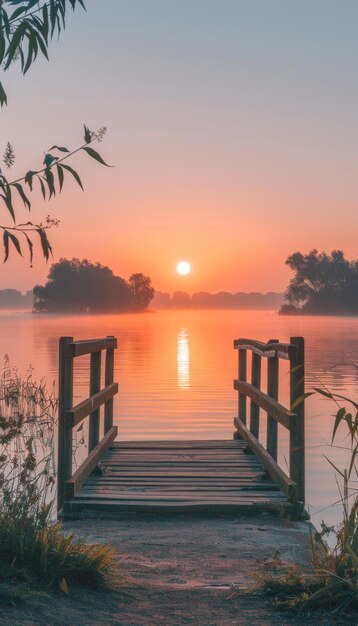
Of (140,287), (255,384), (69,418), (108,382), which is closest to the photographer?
(69,418)

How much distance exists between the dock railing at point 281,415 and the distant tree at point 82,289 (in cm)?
16726

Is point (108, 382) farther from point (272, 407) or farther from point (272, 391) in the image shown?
point (272, 407)

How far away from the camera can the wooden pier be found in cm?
734

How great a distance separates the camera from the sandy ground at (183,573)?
14.8ft

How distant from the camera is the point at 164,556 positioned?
237 inches

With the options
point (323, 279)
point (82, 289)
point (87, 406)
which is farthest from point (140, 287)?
point (87, 406)

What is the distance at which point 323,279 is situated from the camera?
162625 mm

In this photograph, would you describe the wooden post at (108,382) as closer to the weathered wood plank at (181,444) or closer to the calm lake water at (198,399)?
the weathered wood plank at (181,444)

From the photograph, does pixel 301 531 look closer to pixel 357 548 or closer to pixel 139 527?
pixel 139 527

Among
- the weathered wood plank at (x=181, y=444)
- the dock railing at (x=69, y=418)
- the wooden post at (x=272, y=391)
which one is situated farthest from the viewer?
the weathered wood plank at (x=181, y=444)

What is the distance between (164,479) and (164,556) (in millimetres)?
2622

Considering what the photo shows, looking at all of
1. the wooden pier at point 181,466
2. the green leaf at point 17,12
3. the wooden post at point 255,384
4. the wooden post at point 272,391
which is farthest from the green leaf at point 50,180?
the wooden post at point 255,384

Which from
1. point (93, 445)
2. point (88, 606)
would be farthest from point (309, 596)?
point (93, 445)

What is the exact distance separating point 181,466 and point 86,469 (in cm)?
162
